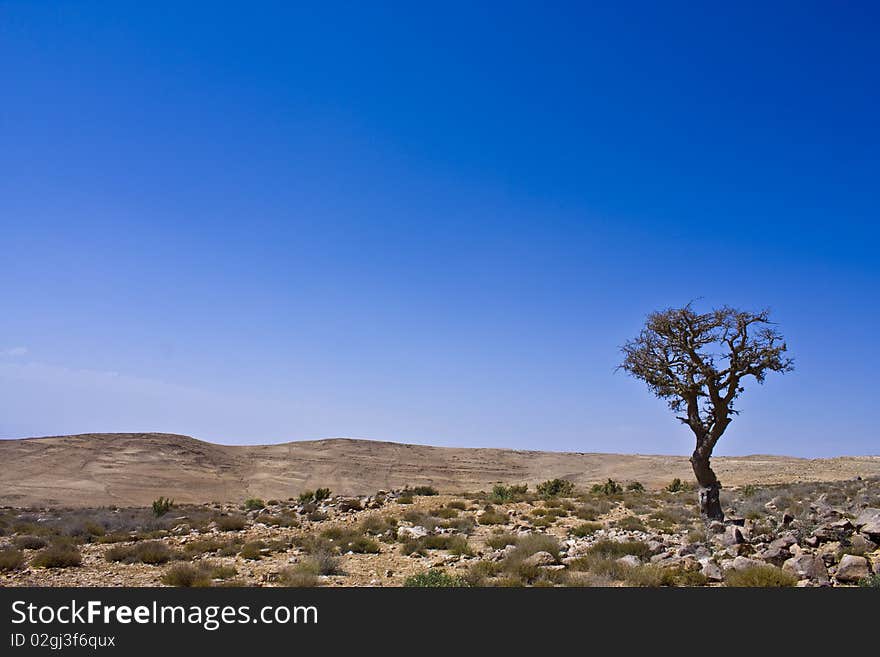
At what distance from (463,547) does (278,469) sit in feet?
168

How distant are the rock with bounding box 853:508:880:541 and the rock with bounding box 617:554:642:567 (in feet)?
16.1

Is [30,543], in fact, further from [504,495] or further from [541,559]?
[504,495]

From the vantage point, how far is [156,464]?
5594 cm

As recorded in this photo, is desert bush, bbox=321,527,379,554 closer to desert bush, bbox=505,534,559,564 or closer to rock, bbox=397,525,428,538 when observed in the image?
rock, bbox=397,525,428,538

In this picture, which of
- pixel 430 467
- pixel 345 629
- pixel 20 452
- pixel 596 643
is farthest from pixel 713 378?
pixel 20 452

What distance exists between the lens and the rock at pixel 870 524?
38.0ft

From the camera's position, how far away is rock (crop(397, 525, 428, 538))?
54.6 feet

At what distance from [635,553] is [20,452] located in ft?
211

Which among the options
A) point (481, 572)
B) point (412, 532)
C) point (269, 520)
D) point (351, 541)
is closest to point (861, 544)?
point (481, 572)

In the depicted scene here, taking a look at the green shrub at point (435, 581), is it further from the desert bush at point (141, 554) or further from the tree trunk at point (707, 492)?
the tree trunk at point (707, 492)

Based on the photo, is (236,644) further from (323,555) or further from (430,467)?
(430,467)

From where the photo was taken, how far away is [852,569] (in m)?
9.30

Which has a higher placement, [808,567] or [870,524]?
[870,524]

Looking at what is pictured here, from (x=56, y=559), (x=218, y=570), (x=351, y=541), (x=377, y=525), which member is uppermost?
(x=218, y=570)
